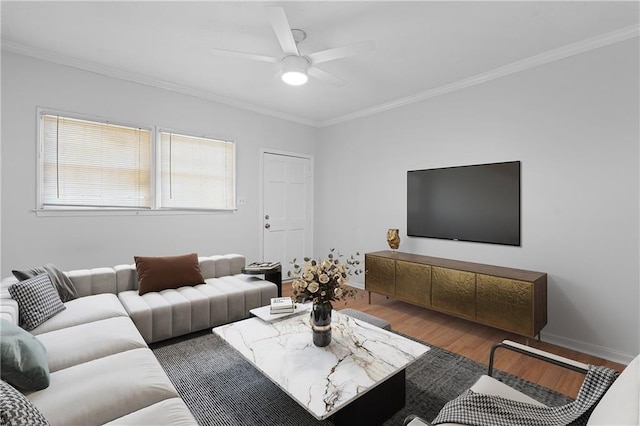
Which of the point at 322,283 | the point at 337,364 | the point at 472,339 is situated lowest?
the point at 472,339

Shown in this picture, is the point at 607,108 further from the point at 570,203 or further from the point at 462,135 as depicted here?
the point at 462,135

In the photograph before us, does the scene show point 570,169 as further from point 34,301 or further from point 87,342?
point 34,301

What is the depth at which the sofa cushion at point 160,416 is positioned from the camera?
1.20m

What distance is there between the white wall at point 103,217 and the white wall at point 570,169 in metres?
2.51

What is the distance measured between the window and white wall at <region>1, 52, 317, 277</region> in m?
0.12

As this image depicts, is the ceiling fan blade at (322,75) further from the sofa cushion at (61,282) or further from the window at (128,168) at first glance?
the sofa cushion at (61,282)

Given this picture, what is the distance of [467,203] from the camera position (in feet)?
11.3

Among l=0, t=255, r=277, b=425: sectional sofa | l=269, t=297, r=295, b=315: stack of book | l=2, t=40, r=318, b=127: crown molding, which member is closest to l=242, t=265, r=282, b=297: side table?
l=0, t=255, r=277, b=425: sectional sofa

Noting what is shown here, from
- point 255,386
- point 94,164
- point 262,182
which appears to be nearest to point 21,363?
point 255,386

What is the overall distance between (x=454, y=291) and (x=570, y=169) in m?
1.52

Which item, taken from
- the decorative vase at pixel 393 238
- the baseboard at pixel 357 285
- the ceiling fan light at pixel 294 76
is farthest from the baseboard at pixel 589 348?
the ceiling fan light at pixel 294 76

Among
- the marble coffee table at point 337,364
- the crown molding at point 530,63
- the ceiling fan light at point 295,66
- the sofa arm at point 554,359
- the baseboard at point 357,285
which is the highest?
the crown molding at point 530,63

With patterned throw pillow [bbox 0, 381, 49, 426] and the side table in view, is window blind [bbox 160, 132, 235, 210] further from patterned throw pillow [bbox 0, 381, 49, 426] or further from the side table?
patterned throw pillow [bbox 0, 381, 49, 426]

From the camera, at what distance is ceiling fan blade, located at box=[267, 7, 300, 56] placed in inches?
73.8
